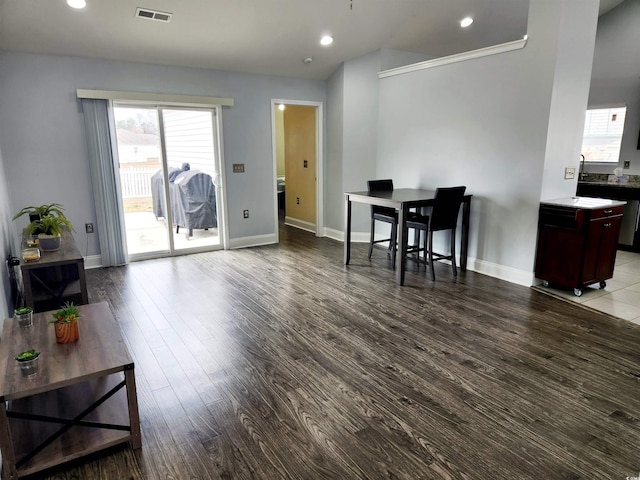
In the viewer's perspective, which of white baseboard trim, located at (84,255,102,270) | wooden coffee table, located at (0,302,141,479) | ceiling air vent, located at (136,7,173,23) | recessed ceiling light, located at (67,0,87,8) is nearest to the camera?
wooden coffee table, located at (0,302,141,479)

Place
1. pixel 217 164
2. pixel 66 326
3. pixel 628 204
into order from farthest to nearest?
1. pixel 217 164
2. pixel 628 204
3. pixel 66 326

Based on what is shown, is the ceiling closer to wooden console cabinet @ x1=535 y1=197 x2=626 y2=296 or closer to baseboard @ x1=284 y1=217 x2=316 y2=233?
baseboard @ x1=284 y1=217 x2=316 y2=233

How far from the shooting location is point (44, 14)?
379 centimetres

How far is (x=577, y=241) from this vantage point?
150 inches

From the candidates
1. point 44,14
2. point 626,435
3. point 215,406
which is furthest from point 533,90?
point 44,14

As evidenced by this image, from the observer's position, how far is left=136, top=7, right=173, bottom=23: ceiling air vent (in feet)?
12.9

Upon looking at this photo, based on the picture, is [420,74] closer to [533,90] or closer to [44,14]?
[533,90]

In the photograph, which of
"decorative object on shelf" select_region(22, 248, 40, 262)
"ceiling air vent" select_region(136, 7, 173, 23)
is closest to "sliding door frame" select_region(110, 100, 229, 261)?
"ceiling air vent" select_region(136, 7, 173, 23)

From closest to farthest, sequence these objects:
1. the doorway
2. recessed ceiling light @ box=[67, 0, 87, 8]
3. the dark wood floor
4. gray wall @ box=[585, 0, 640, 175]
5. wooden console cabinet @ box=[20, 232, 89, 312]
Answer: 1. the dark wood floor
2. wooden console cabinet @ box=[20, 232, 89, 312]
3. recessed ceiling light @ box=[67, 0, 87, 8]
4. gray wall @ box=[585, 0, 640, 175]
5. the doorway

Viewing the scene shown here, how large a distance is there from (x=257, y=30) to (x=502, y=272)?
3.96 metres

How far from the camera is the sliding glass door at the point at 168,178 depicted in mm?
5098

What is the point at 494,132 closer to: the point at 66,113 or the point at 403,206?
the point at 403,206

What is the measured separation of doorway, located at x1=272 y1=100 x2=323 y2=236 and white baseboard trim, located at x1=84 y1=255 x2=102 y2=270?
8.27 feet

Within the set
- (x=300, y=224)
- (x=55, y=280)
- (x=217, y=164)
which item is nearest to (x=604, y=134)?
(x=300, y=224)
